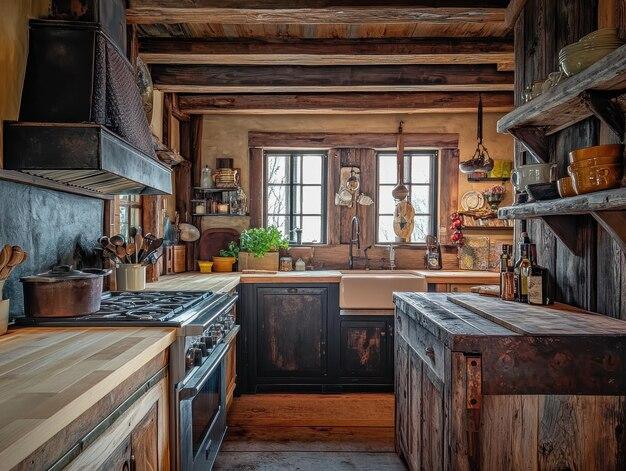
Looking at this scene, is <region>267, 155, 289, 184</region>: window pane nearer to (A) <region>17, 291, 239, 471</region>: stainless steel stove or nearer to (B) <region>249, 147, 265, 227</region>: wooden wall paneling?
(B) <region>249, 147, 265, 227</region>: wooden wall paneling

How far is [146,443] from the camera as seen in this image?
1.38 metres

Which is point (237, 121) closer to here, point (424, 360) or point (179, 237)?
point (179, 237)

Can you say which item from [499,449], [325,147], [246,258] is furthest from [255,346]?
[499,449]

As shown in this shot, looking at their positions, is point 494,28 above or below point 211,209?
above

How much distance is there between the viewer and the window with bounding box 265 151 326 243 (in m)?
4.48

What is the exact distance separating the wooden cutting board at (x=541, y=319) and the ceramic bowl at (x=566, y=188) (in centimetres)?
46

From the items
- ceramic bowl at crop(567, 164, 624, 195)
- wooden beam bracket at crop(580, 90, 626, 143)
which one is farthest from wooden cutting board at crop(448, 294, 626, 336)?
wooden beam bracket at crop(580, 90, 626, 143)

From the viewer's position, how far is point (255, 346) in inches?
143

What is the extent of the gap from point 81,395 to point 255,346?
276 centimetres

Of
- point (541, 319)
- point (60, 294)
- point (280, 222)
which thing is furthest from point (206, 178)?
point (541, 319)

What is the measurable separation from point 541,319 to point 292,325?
2233mm

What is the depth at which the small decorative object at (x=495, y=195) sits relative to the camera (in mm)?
4206

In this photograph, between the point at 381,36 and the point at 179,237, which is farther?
the point at 179,237

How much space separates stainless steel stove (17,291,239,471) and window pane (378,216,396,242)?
2.37m
